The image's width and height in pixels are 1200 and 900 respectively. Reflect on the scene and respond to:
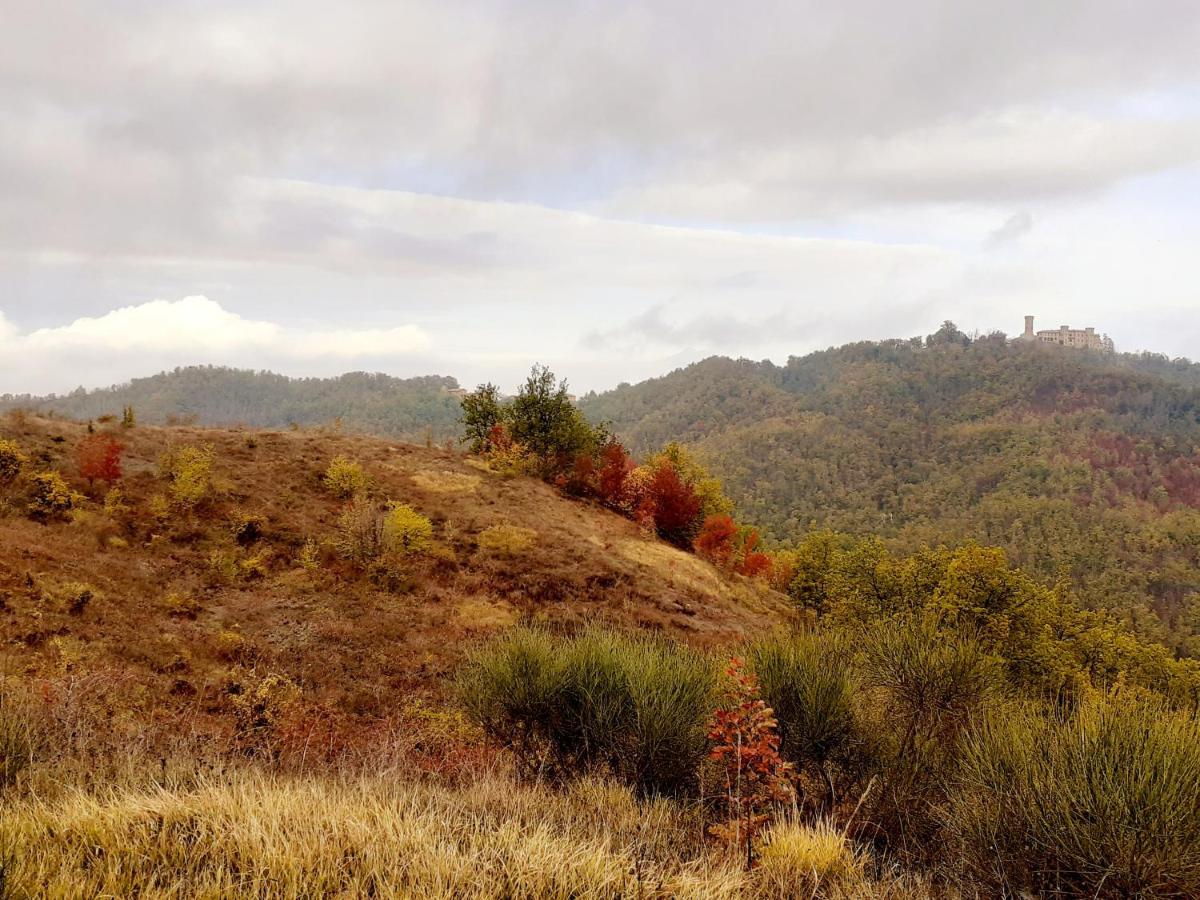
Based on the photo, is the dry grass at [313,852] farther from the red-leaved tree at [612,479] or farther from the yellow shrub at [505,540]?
the red-leaved tree at [612,479]

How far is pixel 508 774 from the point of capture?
27.9 ft

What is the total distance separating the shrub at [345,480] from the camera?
1109 inches

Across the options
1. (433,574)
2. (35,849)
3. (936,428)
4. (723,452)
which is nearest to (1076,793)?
(35,849)

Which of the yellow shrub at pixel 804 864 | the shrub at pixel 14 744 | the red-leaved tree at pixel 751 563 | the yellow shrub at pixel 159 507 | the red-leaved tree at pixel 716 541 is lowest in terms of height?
the red-leaved tree at pixel 751 563

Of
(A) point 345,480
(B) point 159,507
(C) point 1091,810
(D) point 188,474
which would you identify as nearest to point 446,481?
(A) point 345,480

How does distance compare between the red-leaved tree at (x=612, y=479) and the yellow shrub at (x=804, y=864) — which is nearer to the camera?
the yellow shrub at (x=804, y=864)

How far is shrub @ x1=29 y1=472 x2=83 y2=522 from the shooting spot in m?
19.7

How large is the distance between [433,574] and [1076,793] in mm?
20796

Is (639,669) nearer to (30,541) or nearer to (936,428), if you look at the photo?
(30,541)

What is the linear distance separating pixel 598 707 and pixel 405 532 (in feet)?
55.2

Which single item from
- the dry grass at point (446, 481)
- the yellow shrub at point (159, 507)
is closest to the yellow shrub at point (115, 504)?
the yellow shrub at point (159, 507)

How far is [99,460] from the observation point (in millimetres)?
22766

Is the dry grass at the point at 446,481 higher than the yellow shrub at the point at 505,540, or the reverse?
the dry grass at the point at 446,481

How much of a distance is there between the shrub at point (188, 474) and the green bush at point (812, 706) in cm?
2242
